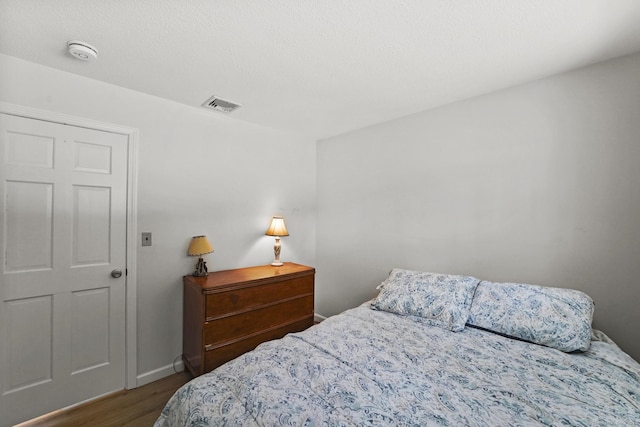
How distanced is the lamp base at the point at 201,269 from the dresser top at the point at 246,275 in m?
0.04

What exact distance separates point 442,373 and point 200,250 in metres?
2.02

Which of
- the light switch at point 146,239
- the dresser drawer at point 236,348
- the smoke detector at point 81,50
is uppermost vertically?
the smoke detector at point 81,50

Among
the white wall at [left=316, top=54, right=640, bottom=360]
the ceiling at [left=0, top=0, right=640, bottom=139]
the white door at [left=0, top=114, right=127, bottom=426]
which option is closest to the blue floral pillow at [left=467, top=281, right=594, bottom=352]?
the white wall at [left=316, top=54, right=640, bottom=360]

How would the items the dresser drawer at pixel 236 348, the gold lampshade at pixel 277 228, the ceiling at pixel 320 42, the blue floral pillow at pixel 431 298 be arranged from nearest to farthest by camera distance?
the ceiling at pixel 320 42, the blue floral pillow at pixel 431 298, the dresser drawer at pixel 236 348, the gold lampshade at pixel 277 228

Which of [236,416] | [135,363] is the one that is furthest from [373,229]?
[135,363]

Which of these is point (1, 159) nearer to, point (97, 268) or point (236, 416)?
point (97, 268)

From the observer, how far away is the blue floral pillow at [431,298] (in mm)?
1837

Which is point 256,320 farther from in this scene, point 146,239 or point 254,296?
point 146,239

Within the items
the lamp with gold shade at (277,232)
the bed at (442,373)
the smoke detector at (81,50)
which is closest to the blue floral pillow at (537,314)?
the bed at (442,373)

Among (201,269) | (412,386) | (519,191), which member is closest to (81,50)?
(201,269)

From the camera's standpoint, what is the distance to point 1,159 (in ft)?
5.62

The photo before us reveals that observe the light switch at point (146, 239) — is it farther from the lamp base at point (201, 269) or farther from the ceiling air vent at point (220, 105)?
the ceiling air vent at point (220, 105)

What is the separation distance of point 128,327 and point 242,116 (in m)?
2.10

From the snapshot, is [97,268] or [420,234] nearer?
[97,268]
